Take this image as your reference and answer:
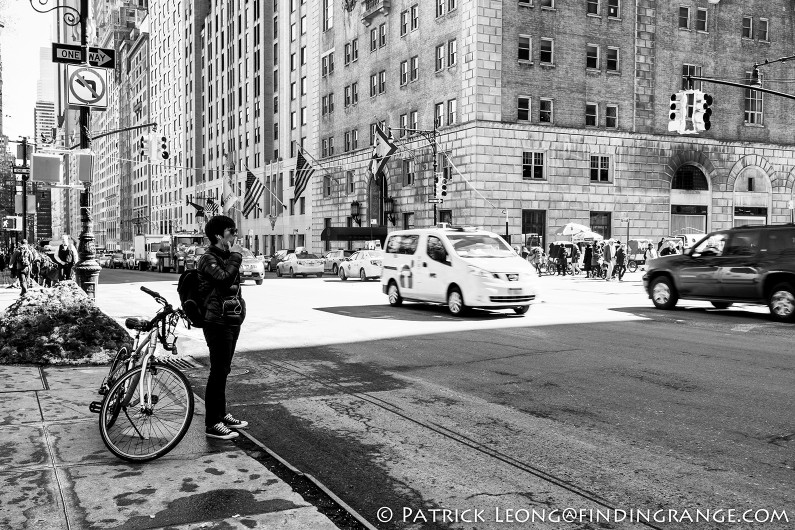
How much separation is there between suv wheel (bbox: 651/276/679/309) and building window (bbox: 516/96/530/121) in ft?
91.6

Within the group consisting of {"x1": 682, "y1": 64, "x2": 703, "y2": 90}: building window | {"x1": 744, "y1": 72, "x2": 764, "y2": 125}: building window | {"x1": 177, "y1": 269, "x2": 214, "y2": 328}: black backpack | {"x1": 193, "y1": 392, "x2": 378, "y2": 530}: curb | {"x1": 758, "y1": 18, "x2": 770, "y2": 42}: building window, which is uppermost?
{"x1": 758, "y1": 18, "x2": 770, "y2": 42}: building window

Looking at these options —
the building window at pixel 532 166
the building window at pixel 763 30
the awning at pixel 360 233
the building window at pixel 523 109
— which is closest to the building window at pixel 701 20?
the building window at pixel 763 30

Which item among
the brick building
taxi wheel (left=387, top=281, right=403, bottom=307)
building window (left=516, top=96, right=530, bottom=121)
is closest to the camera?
taxi wheel (left=387, top=281, right=403, bottom=307)

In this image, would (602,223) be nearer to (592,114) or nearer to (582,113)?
(592,114)

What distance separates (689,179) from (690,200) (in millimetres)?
1467

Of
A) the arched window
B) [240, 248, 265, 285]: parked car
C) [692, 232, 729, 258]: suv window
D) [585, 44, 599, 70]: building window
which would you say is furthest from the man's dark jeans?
the arched window

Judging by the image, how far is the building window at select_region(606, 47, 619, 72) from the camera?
4703 centimetres

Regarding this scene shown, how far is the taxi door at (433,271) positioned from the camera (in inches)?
667

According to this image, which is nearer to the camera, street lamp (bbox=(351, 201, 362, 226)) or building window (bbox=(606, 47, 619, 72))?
building window (bbox=(606, 47, 619, 72))

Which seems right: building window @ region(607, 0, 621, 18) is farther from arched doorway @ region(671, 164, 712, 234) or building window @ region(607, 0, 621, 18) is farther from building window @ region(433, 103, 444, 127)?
building window @ region(433, 103, 444, 127)

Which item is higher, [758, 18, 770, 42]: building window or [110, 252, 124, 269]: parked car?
[758, 18, 770, 42]: building window

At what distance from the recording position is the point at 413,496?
15.6 feet

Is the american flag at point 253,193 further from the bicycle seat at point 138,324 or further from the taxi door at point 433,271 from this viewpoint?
the bicycle seat at point 138,324

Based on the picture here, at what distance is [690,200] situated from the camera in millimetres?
49625
